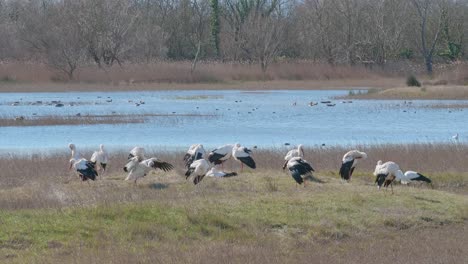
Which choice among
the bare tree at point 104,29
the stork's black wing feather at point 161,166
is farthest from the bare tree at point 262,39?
the stork's black wing feather at point 161,166

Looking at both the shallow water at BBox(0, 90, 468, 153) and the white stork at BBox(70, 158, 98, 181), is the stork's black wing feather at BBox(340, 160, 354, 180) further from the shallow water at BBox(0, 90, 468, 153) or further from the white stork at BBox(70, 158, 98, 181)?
the shallow water at BBox(0, 90, 468, 153)

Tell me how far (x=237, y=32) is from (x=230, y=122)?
1633 inches

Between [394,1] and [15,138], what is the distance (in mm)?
46968

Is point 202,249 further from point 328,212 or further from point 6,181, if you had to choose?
point 6,181

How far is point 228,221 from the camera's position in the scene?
40.4 feet

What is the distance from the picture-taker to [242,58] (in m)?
71.2

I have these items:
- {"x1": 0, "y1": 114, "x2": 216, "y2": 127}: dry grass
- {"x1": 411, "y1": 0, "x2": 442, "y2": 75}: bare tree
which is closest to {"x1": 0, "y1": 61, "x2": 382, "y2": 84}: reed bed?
{"x1": 411, "y1": 0, "x2": 442, "y2": 75}: bare tree

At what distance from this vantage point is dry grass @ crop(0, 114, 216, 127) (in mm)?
31984

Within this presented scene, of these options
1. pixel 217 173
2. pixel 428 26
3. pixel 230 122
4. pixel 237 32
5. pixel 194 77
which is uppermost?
pixel 428 26

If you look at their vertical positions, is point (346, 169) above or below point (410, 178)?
above

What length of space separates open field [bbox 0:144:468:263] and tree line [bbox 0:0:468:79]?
140 ft

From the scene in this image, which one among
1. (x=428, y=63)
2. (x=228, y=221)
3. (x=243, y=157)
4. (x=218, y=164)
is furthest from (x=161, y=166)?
(x=428, y=63)

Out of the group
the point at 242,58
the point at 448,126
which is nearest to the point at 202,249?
the point at 448,126

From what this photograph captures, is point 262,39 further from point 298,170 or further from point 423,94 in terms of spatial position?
point 298,170
